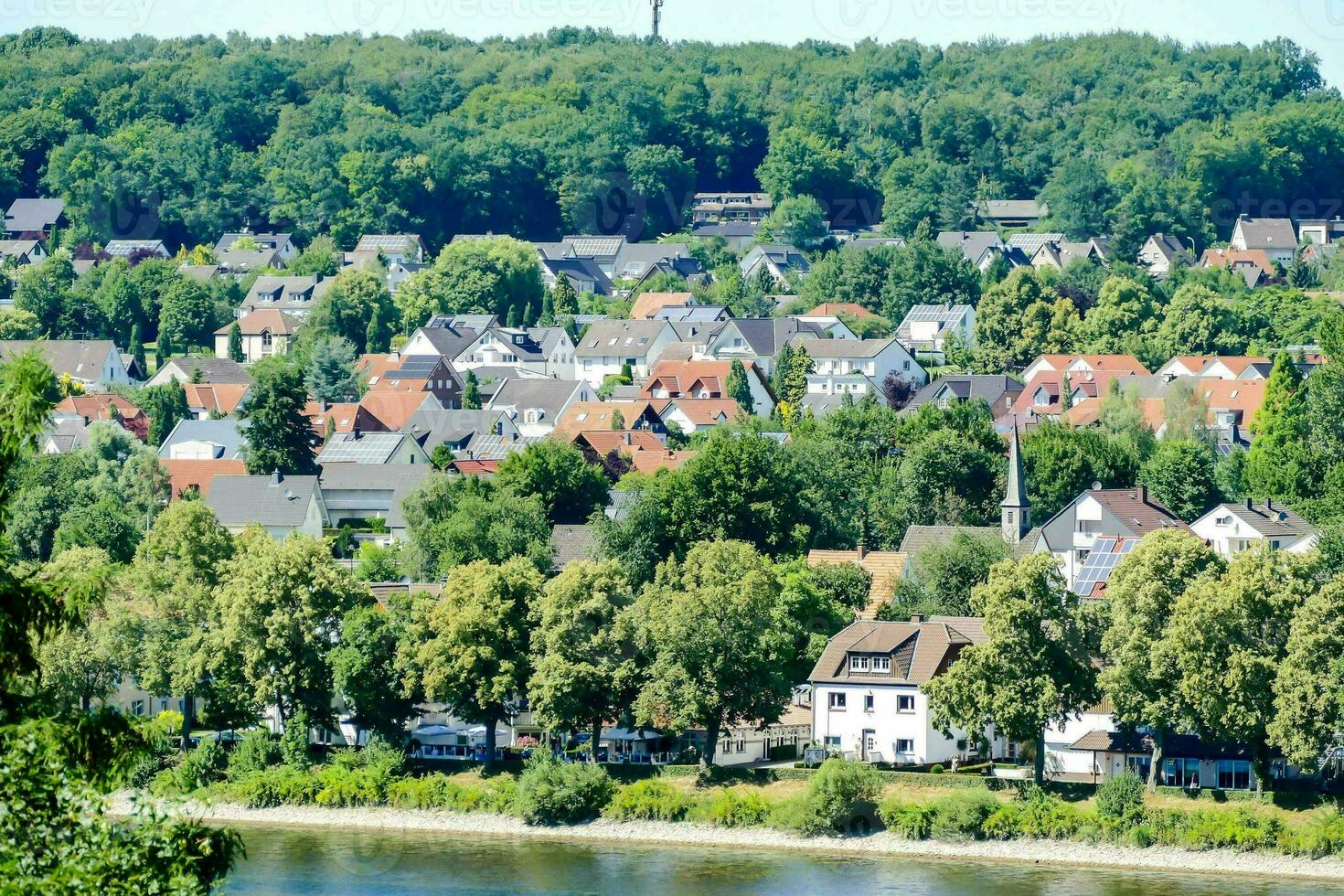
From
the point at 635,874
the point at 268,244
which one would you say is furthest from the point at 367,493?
the point at 268,244

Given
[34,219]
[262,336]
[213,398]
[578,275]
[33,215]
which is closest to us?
[213,398]

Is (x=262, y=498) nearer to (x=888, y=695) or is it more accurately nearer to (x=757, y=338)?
(x=888, y=695)

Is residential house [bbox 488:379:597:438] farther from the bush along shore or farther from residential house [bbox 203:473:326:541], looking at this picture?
the bush along shore

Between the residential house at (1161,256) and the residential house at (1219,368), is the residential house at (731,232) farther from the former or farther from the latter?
the residential house at (1219,368)

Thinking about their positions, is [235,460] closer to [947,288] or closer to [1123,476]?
[1123,476]

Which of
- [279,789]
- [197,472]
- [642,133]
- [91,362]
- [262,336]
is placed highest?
[642,133]

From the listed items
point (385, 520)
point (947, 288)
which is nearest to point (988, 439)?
point (385, 520)

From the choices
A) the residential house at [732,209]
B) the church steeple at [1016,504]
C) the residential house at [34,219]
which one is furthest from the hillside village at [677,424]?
the church steeple at [1016,504]

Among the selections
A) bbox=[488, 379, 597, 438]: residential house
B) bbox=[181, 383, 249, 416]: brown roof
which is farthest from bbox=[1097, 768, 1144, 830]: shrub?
bbox=[181, 383, 249, 416]: brown roof
